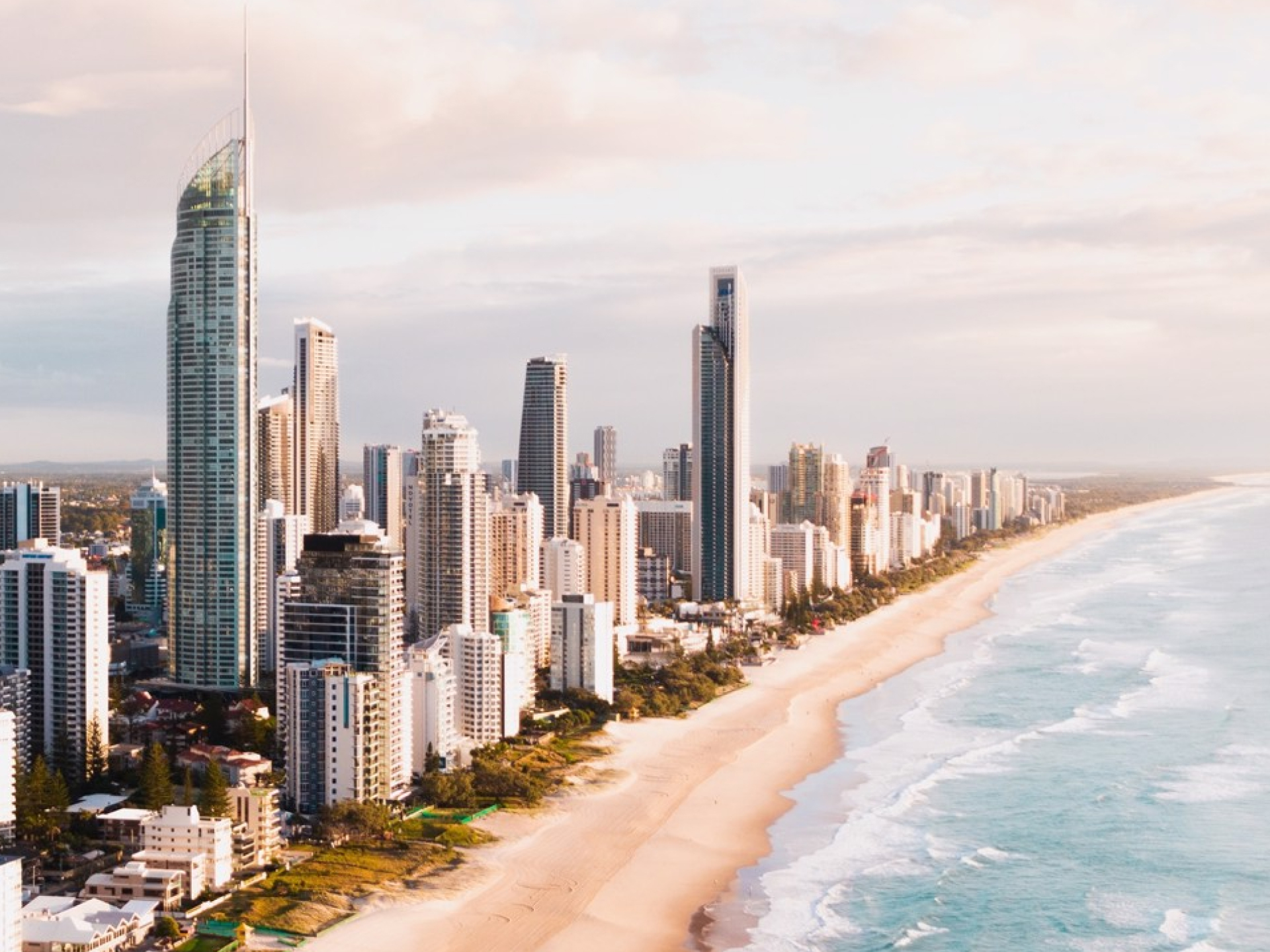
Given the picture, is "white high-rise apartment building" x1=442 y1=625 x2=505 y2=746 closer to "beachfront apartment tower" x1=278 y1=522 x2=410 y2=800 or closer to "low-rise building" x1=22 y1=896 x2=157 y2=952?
"beachfront apartment tower" x1=278 y1=522 x2=410 y2=800

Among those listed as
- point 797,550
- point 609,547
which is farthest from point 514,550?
point 797,550

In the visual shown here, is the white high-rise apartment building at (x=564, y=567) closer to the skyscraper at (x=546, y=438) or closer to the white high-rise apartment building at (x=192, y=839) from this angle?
the skyscraper at (x=546, y=438)

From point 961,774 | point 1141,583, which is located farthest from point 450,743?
point 1141,583

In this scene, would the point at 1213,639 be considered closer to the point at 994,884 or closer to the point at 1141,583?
the point at 1141,583

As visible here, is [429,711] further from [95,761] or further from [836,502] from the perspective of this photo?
[836,502]

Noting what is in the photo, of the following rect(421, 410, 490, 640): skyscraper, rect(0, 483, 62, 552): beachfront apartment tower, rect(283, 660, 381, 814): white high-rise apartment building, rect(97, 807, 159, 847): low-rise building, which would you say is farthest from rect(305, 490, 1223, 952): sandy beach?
rect(0, 483, 62, 552): beachfront apartment tower

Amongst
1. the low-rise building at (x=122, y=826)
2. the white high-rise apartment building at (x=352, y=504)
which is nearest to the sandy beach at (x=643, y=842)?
the low-rise building at (x=122, y=826)
